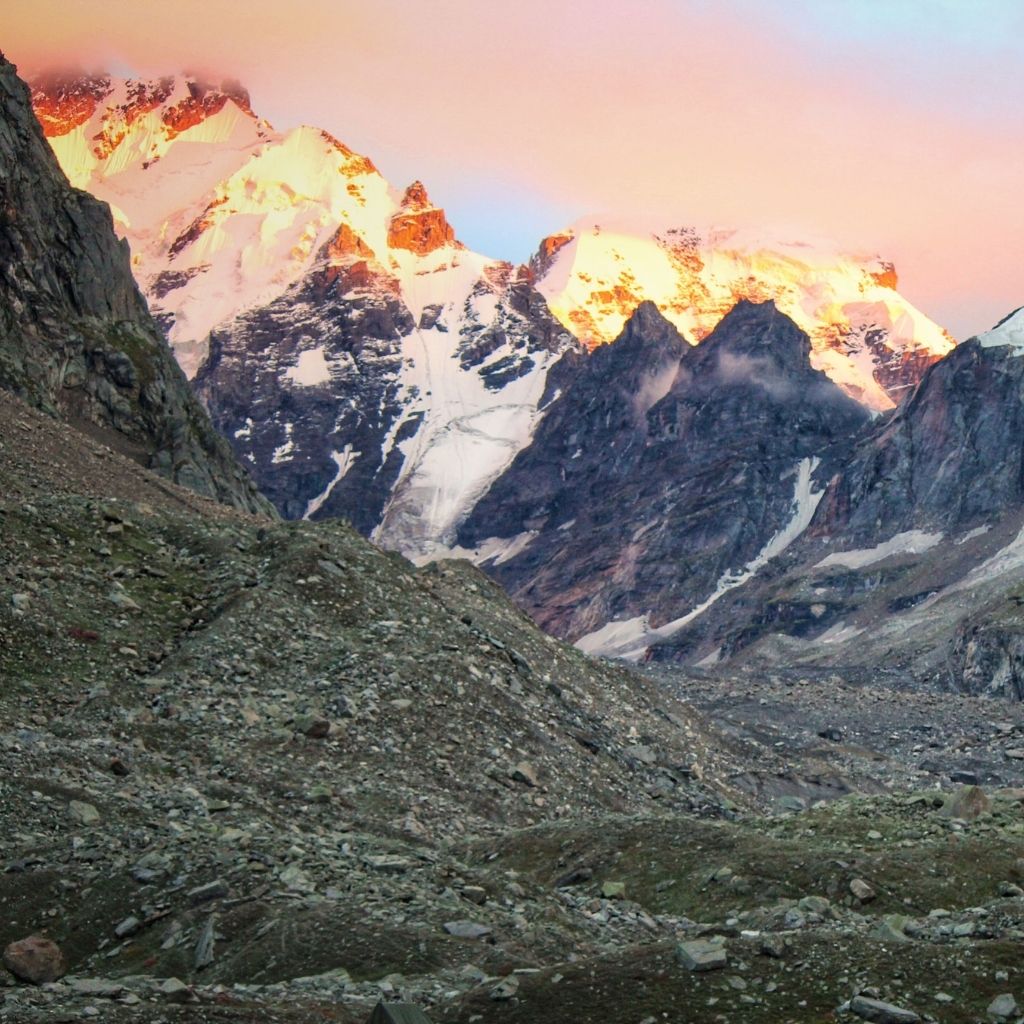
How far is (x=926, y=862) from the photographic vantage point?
2962 cm

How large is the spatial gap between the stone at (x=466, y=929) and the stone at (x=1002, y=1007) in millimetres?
7620

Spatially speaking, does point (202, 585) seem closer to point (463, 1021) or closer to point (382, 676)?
point (382, 676)

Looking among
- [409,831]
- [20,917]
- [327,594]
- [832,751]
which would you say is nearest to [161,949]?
[20,917]

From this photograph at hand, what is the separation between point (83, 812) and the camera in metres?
29.9

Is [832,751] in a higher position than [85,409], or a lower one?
lower

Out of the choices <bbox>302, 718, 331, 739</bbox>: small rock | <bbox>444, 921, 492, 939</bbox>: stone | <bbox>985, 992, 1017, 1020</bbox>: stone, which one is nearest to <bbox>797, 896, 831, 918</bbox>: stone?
<bbox>444, 921, 492, 939</bbox>: stone

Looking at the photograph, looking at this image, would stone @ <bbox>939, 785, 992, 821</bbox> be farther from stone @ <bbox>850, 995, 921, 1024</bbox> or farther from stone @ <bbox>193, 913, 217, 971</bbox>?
stone @ <bbox>193, 913, 217, 971</bbox>

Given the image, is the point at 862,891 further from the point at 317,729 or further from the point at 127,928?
the point at 317,729

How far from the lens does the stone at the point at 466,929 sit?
79.5ft

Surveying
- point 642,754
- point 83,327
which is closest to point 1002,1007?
point 642,754

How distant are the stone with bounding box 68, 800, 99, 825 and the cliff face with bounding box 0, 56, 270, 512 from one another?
235 feet

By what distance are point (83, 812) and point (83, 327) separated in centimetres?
8641

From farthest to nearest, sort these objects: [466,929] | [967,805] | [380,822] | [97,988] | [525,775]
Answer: [525,775] < [380,822] < [967,805] < [466,929] < [97,988]

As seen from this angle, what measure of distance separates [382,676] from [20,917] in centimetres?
1741
